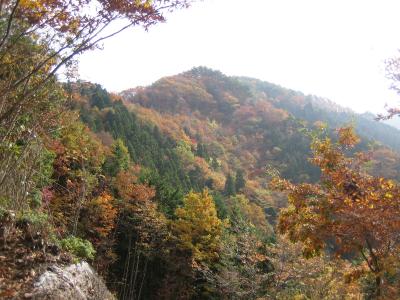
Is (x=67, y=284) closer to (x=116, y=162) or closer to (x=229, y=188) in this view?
(x=116, y=162)

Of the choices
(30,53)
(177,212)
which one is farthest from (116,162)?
(30,53)

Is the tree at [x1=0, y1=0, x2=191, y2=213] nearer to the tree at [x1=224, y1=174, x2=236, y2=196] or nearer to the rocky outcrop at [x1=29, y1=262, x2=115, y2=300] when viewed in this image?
the rocky outcrop at [x1=29, y1=262, x2=115, y2=300]

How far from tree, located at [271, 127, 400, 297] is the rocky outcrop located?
357cm

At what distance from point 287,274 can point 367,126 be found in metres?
79.4

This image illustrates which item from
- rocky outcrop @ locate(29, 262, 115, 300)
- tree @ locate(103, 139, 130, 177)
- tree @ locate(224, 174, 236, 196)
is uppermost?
tree @ locate(103, 139, 130, 177)

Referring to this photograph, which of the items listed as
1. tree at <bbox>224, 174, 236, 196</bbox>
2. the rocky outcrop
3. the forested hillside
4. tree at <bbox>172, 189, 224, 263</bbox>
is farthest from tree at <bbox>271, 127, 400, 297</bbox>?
tree at <bbox>224, 174, 236, 196</bbox>

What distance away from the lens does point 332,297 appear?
44.9 feet

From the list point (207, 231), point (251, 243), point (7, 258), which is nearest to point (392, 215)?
point (7, 258)

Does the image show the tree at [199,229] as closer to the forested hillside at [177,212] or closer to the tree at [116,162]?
the forested hillside at [177,212]

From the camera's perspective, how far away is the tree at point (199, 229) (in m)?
19.5

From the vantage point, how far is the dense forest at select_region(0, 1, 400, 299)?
5879 millimetres

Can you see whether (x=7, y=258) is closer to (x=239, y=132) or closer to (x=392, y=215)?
(x=392, y=215)

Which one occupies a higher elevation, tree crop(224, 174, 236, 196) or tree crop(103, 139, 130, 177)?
tree crop(103, 139, 130, 177)

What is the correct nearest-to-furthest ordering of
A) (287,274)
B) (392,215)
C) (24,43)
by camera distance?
(392,215) < (24,43) < (287,274)
